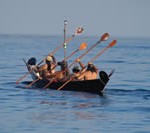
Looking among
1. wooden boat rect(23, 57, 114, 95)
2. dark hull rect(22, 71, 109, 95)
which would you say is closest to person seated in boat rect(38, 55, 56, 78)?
wooden boat rect(23, 57, 114, 95)

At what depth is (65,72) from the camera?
3612 cm

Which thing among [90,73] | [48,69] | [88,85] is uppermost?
[90,73]

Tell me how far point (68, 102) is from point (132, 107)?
2.61 meters

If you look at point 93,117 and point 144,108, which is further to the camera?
point 144,108

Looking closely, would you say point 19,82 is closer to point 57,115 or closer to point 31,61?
point 31,61

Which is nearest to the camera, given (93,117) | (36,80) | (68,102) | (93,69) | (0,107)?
(93,117)

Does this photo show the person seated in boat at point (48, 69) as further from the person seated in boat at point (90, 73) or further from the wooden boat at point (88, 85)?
the person seated in boat at point (90, 73)

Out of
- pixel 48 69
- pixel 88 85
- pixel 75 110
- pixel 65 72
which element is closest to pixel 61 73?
pixel 65 72

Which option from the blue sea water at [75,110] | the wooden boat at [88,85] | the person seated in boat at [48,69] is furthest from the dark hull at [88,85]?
the person seated in boat at [48,69]

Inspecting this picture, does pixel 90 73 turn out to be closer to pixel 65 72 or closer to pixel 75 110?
pixel 65 72

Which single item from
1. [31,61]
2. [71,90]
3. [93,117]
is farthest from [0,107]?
[31,61]

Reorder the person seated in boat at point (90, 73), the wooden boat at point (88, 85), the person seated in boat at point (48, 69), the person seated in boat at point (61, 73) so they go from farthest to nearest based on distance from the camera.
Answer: the person seated in boat at point (48, 69)
the person seated in boat at point (61, 73)
the person seated in boat at point (90, 73)
the wooden boat at point (88, 85)

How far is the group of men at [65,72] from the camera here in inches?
Answer: 1337

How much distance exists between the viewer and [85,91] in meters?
34.2
